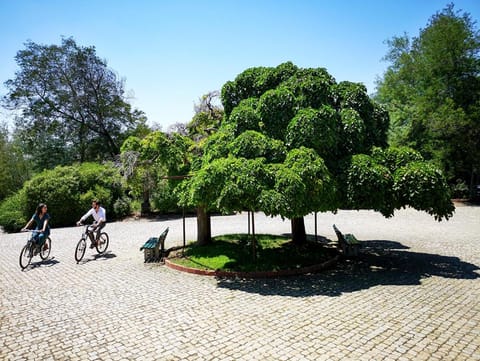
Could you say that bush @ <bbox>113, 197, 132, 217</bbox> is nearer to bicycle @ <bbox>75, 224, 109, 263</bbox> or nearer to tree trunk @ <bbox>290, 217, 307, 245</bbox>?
bicycle @ <bbox>75, 224, 109, 263</bbox>

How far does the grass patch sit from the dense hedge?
36.0ft

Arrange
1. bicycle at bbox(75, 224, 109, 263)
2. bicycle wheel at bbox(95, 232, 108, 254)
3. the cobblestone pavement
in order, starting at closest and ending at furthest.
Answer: the cobblestone pavement < bicycle at bbox(75, 224, 109, 263) < bicycle wheel at bbox(95, 232, 108, 254)

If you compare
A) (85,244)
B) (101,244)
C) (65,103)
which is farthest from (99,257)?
(65,103)

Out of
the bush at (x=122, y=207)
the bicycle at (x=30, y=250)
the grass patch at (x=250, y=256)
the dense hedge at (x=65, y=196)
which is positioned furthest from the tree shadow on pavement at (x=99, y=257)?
the bush at (x=122, y=207)

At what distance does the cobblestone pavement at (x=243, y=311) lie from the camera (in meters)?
4.66

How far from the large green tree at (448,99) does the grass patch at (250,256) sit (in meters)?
19.9

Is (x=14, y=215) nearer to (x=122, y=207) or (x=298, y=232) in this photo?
(x=122, y=207)

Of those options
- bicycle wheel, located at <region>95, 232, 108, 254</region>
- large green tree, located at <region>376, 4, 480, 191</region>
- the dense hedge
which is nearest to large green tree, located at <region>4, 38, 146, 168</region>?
the dense hedge

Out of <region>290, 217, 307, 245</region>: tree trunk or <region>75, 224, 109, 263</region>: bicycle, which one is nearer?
<region>75, 224, 109, 263</region>: bicycle

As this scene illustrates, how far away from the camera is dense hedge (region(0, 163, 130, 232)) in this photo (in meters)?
18.5

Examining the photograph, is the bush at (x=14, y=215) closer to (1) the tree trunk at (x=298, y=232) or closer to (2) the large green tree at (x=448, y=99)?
(1) the tree trunk at (x=298, y=232)

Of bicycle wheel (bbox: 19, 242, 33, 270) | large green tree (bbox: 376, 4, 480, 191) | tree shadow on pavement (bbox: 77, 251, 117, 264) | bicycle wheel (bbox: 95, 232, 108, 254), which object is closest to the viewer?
bicycle wheel (bbox: 19, 242, 33, 270)

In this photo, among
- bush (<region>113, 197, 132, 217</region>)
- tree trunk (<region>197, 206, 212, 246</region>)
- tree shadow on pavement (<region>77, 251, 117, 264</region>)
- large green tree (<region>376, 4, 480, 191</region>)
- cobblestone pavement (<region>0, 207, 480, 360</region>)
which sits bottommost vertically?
cobblestone pavement (<region>0, 207, 480, 360</region>)

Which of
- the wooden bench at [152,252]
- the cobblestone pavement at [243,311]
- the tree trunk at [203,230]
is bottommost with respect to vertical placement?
the cobblestone pavement at [243,311]
